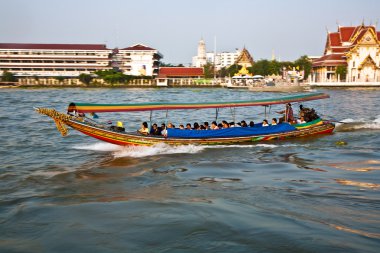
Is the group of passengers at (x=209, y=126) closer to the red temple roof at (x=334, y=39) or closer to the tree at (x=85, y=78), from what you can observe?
the red temple roof at (x=334, y=39)

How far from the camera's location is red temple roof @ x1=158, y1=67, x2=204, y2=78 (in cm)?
8349

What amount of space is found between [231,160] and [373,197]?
4.70 m

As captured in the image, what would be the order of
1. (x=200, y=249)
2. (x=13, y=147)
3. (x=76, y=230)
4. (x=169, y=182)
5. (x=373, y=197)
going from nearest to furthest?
(x=200, y=249) < (x=76, y=230) < (x=373, y=197) < (x=169, y=182) < (x=13, y=147)

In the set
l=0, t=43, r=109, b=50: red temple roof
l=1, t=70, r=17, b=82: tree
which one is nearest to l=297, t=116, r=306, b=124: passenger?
l=1, t=70, r=17, b=82: tree

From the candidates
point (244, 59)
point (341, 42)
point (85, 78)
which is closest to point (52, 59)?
point (85, 78)

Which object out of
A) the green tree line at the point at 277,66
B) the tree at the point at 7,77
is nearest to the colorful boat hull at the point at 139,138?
the green tree line at the point at 277,66

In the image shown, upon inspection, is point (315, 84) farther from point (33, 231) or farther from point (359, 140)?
point (33, 231)

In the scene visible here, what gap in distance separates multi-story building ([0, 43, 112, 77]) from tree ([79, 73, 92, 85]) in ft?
12.3

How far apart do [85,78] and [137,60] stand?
498 inches

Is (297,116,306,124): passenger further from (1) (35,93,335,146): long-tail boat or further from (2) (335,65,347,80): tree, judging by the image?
(2) (335,65,347,80): tree

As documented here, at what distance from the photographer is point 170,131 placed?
13.6 meters

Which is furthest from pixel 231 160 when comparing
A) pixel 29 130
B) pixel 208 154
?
pixel 29 130

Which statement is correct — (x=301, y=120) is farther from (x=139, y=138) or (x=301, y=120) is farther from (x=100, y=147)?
(x=100, y=147)

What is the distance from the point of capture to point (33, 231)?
709 centimetres
